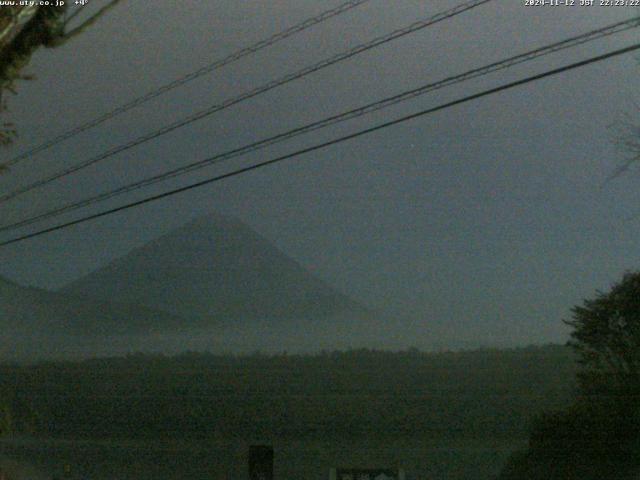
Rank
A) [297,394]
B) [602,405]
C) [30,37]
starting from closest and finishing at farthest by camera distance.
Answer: [30,37]
[602,405]
[297,394]

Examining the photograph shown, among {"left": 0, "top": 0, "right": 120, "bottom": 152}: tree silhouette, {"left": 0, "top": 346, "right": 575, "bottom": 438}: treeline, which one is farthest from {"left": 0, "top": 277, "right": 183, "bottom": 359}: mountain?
{"left": 0, "top": 0, "right": 120, "bottom": 152}: tree silhouette

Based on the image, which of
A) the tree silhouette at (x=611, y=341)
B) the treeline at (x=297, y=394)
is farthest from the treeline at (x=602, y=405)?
the treeline at (x=297, y=394)

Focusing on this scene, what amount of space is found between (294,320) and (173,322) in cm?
318

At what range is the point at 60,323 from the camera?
2122 centimetres

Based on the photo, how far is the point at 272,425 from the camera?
55.2 ft

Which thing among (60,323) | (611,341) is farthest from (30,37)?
(60,323)

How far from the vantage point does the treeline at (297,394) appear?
15.2 metres

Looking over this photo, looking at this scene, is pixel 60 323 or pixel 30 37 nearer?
pixel 30 37

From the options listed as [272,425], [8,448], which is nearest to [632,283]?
[272,425]

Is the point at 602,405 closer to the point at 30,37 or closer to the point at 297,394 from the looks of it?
the point at 297,394

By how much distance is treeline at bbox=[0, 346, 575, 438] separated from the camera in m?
15.2

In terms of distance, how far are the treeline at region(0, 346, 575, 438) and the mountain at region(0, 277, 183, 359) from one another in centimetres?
72

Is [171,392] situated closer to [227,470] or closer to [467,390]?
[227,470]

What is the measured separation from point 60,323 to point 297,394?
291 inches
